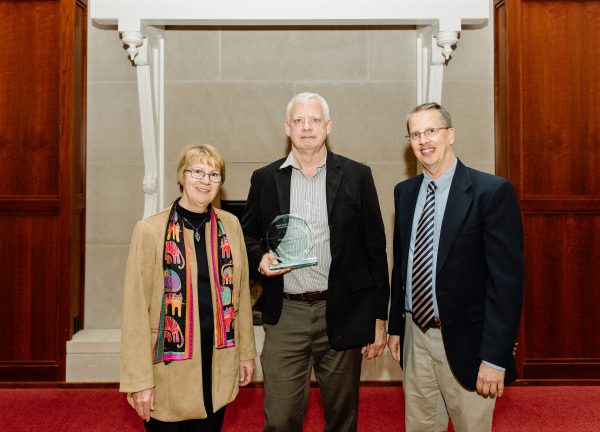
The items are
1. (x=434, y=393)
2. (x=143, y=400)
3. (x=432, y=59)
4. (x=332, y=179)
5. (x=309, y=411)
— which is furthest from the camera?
(x=432, y=59)

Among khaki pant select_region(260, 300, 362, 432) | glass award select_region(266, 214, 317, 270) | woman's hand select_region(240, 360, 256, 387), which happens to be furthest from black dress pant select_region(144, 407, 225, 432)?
glass award select_region(266, 214, 317, 270)

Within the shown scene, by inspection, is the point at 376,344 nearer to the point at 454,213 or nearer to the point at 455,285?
the point at 455,285

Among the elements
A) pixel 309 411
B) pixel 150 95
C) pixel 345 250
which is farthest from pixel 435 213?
pixel 150 95

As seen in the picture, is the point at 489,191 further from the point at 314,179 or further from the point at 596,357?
the point at 596,357

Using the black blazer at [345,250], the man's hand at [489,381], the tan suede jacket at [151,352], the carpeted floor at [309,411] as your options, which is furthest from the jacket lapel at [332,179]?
the carpeted floor at [309,411]

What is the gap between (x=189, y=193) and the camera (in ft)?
5.92

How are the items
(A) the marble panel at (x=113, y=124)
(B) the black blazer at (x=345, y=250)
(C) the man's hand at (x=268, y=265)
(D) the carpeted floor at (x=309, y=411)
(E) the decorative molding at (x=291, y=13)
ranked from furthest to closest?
(A) the marble panel at (x=113, y=124) → (E) the decorative molding at (x=291, y=13) → (D) the carpeted floor at (x=309, y=411) → (B) the black blazer at (x=345, y=250) → (C) the man's hand at (x=268, y=265)

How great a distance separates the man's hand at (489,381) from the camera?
173 cm

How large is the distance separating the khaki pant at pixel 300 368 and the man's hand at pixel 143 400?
1.69 ft

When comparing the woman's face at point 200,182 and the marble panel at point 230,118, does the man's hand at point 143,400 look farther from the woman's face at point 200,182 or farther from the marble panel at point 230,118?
the marble panel at point 230,118

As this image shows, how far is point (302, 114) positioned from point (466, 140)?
1956 mm

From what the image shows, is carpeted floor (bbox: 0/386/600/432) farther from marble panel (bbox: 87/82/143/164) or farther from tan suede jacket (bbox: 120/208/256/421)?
marble panel (bbox: 87/82/143/164)

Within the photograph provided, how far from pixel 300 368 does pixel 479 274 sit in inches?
31.0

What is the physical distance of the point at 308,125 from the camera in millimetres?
2029
